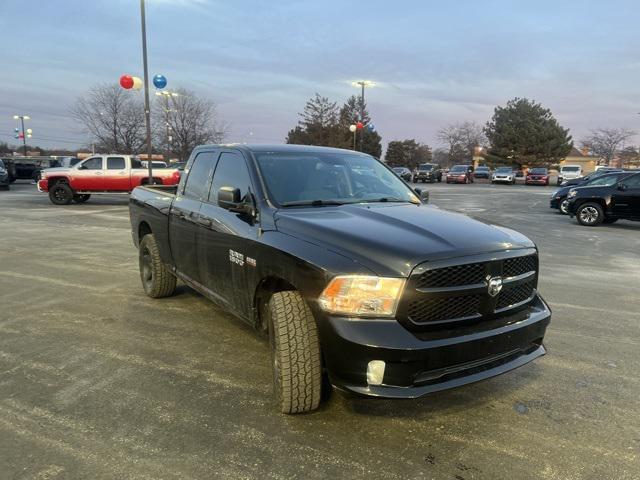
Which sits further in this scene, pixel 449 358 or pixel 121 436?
pixel 121 436

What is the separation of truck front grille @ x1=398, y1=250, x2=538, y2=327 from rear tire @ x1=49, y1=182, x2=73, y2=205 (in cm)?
1986

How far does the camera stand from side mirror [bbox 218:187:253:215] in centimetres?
358

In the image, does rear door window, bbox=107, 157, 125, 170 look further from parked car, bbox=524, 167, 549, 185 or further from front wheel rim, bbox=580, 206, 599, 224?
parked car, bbox=524, 167, 549, 185

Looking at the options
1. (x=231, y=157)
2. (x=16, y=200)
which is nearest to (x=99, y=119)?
(x=16, y=200)

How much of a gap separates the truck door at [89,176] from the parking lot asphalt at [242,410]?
49.2 ft

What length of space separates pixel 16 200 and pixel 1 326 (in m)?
19.1

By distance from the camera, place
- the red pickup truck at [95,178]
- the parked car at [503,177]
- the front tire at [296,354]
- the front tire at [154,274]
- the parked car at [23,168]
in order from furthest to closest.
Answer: the parked car at [503,177] < the parked car at [23,168] < the red pickup truck at [95,178] < the front tire at [154,274] < the front tire at [296,354]

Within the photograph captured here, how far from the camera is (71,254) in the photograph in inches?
344

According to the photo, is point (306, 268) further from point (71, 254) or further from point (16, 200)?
point (16, 200)

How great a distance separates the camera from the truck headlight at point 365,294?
270 centimetres

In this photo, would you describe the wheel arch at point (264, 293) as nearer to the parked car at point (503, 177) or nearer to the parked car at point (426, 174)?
the parked car at point (426, 174)

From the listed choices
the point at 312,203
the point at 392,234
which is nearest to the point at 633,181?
the point at 312,203

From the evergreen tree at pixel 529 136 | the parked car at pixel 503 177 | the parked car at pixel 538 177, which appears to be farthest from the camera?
the evergreen tree at pixel 529 136

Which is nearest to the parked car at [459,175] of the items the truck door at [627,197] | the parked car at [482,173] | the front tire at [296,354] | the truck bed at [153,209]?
the parked car at [482,173]
